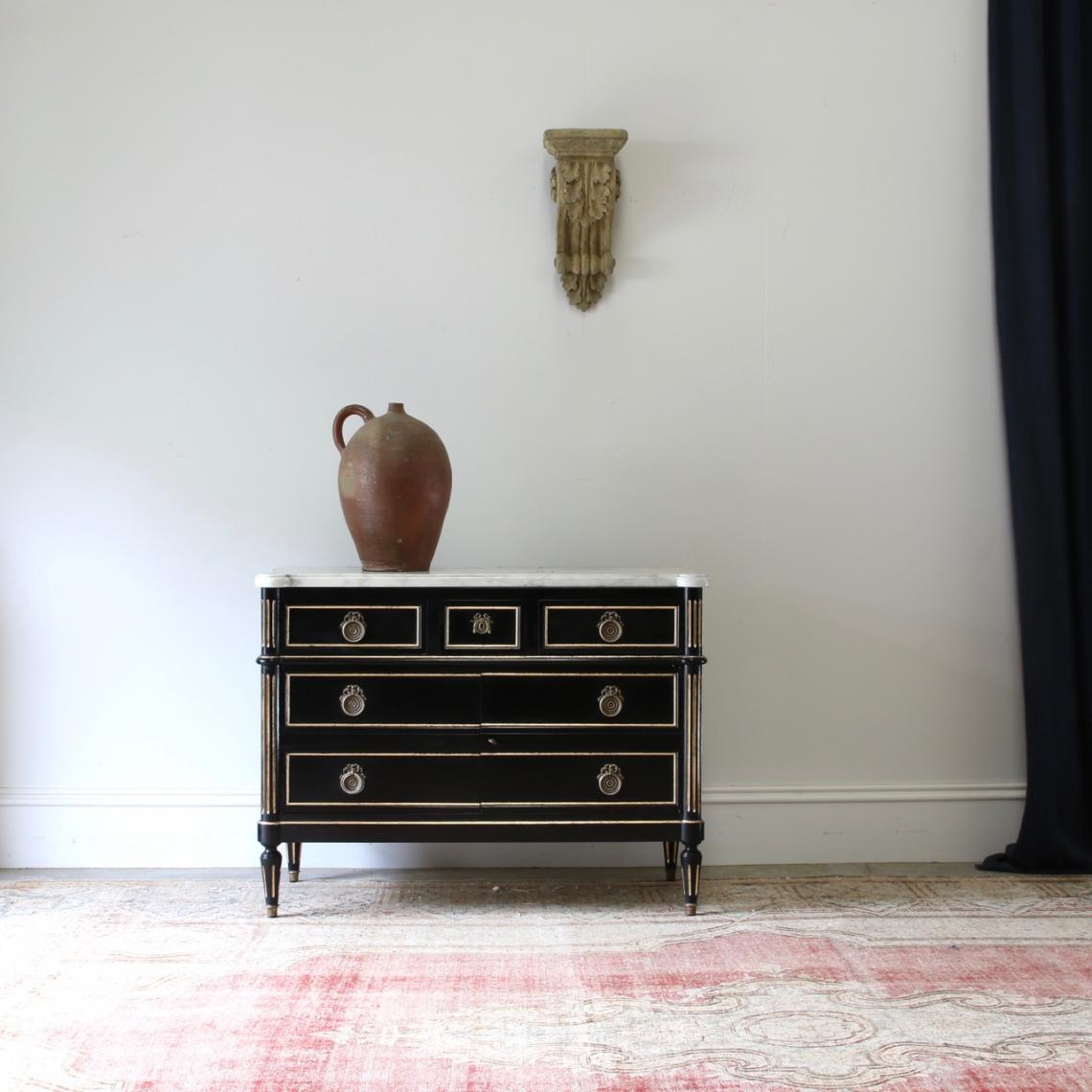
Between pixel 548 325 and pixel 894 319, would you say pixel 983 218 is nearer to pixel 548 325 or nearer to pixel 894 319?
pixel 894 319

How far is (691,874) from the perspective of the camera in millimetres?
2434

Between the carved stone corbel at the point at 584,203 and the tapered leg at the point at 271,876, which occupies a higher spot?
the carved stone corbel at the point at 584,203

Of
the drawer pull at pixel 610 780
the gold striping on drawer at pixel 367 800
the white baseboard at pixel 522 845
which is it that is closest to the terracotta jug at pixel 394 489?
the gold striping on drawer at pixel 367 800

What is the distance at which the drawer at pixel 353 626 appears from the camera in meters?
2.39

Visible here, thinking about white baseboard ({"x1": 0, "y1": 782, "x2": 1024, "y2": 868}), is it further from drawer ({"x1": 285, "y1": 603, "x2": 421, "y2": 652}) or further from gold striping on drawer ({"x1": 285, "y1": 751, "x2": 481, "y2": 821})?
drawer ({"x1": 285, "y1": 603, "x2": 421, "y2": 652})

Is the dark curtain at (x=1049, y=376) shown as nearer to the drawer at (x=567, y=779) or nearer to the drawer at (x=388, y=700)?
the drawer at (x=567, y=779)

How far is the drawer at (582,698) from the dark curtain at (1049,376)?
3.58ft

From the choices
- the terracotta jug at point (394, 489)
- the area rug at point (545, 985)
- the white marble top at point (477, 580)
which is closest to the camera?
the area rug at point (545, 985)

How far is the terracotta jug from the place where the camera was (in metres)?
2.47

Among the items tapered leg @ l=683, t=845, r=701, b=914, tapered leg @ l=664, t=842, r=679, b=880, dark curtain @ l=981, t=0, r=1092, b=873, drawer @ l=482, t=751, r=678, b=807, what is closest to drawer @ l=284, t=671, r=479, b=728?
drawer @ l=482, t=751, r=678, b=807

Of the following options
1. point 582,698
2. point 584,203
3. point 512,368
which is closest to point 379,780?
point 582,698

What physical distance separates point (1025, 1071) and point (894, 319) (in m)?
1.89

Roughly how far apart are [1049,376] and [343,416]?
1.83 metres

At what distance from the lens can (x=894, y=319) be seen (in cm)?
290
